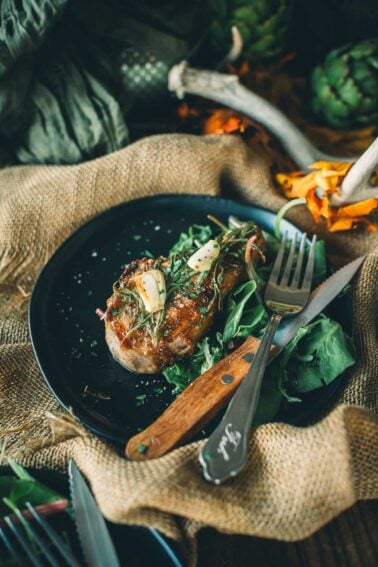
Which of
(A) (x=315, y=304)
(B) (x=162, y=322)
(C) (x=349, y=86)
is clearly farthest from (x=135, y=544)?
(C) (x=349, y=86)

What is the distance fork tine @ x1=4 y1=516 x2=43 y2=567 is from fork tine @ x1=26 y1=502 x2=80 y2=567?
42 millimetres

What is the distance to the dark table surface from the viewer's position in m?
1.38

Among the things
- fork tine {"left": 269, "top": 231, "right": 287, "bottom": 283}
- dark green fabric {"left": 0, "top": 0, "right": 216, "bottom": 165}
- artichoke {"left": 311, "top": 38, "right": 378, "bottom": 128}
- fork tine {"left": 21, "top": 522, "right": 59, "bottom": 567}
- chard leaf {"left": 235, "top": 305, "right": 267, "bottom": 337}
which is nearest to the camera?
fork tine {"left": 21, "top": 522, "right": 59, "bottom": 567}

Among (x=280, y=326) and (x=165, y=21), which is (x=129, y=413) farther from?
(x=165, y=21)

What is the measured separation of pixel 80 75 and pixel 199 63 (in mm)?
569

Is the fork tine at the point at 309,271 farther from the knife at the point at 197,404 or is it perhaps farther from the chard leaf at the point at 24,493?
the chard leaf at the point at 24,493

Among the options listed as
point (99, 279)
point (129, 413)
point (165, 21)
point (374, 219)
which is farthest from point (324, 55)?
point (129, 413)

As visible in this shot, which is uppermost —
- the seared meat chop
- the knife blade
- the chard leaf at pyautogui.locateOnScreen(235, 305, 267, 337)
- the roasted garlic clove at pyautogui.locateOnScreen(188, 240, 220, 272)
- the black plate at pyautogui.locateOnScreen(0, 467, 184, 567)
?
the roasted garlic clove at pyautogui.locateOnScreen(188, 240, 220, 272)

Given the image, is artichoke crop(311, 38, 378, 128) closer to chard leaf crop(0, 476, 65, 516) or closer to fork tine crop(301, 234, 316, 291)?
fork tine crop(301, 234, 316, 291)

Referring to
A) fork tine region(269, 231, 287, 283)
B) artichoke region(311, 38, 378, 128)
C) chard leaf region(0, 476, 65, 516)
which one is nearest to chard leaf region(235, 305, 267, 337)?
fork tine region(269, 231, 287, 283)

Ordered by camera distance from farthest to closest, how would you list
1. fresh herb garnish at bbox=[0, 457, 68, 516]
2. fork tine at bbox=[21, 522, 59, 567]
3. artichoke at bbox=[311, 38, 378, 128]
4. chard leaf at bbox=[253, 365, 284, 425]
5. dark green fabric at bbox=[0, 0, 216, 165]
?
artichoke at bbox=[311, 38, 378, 128]
dark green fabric at bbox=[0, 0, 216, 165]
chard leaf at bbox=[253, 365, 284, 425]
fresh herb garnish at bbox=[0, 457, 68, 516]
fork tine at bbox=[21, 522, 59, 567]

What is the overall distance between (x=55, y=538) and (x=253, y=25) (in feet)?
6.50

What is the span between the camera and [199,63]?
2.46 meters

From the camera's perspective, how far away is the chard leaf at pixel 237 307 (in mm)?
1607
